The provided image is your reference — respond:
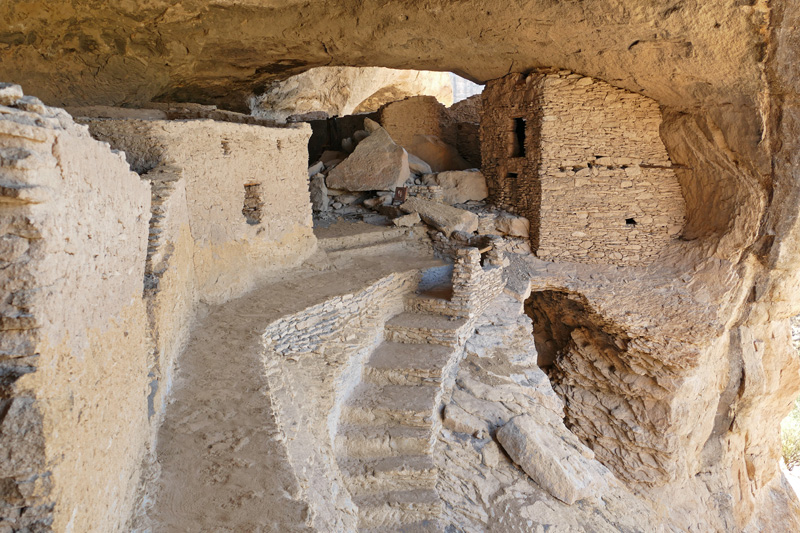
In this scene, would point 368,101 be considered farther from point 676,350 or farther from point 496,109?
point 676,350

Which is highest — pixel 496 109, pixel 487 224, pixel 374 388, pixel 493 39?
pixel 493 39

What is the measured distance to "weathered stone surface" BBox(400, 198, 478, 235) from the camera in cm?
924

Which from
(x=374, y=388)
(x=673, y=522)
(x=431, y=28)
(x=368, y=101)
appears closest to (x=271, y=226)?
(x=374, y=388)

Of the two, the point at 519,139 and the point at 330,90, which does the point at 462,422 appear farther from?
the point at 330,90

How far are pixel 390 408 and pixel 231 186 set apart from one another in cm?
295

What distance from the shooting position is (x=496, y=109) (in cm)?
1030

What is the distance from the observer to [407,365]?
6348 millimetres

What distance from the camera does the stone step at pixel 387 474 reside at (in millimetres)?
5094

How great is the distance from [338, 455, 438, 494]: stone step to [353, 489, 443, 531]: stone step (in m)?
0.06

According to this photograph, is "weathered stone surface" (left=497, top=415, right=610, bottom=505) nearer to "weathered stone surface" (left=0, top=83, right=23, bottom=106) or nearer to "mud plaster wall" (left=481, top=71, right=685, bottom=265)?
"mud plaster wall" (left=481, top=71, right=685, bottom=265)


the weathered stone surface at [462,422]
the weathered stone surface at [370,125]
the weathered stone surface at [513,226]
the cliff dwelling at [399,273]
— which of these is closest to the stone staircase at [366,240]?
the cliff dwelling at [399,273]

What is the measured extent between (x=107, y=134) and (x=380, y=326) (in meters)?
3.67

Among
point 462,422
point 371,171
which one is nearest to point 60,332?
point 462,422

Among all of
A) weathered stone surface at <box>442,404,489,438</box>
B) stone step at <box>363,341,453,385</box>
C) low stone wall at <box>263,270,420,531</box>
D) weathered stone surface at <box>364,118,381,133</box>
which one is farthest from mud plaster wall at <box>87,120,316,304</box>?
weathered stone surface at <box>364,118,381,133</box>
